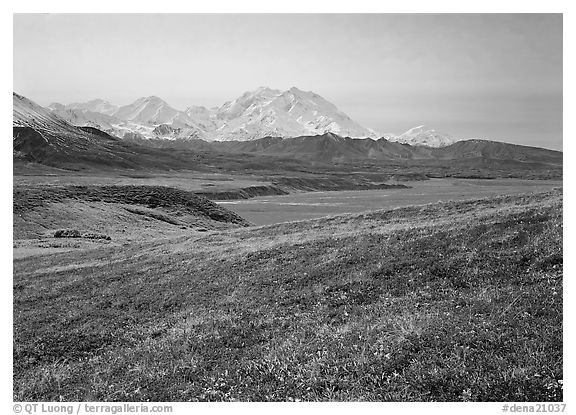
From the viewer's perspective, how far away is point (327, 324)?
13.8 m

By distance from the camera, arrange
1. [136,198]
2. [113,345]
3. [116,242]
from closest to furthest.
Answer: [113,345] → [116,242] → [136,198]

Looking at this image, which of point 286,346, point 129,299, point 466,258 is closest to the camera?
point 286,346

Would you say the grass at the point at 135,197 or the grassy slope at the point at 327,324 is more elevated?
the grassy slope at the point at 327,324

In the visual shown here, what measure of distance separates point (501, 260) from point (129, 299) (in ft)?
49.9

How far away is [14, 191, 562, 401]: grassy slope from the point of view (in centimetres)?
1039

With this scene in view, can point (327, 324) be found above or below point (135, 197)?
above

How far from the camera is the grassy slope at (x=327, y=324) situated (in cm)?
1039

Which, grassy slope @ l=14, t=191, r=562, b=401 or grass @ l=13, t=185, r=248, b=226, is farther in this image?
grass @ l=13, t=185, r=248, b=226

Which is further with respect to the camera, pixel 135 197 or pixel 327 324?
pixel 135 197

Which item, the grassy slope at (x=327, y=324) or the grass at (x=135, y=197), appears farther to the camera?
the grass at (x=135, y=197)
